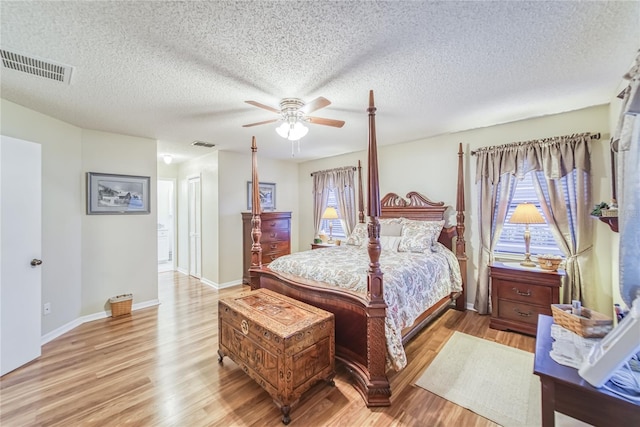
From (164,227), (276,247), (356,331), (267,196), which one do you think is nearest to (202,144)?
(267,196)

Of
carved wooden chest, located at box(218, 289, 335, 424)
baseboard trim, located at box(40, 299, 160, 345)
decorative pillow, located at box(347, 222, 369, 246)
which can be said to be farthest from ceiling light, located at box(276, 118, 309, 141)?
baseboard trim, located at box(40, 299, 160, 345)

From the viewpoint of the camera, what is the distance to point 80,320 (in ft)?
11.1

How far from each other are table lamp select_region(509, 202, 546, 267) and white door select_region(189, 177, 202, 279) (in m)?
5.21

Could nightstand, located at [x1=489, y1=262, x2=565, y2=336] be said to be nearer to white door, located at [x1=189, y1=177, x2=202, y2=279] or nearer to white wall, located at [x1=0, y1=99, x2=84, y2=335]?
white door, located at [x1=189, y1=177, x2=202, y2=279]

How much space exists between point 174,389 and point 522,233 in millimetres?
4117

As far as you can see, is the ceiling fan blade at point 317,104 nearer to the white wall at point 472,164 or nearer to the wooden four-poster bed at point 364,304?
the wooden four-poster bed at point 364,304

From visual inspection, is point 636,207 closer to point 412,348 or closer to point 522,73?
point 522,73

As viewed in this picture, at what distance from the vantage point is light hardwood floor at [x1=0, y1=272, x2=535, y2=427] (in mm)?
1821

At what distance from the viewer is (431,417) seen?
5.98ft

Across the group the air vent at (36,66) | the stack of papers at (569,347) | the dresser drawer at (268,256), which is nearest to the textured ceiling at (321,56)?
the air vent at (36,66)

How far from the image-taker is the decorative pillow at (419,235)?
339cm

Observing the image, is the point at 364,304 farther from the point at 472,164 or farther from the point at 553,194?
the point at 472,164

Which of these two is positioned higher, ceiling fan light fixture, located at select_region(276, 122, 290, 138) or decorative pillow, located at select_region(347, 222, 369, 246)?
ceiling fan light fixture, located at select_region(276, 122, 290, 138)

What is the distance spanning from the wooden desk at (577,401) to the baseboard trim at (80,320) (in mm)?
4314
